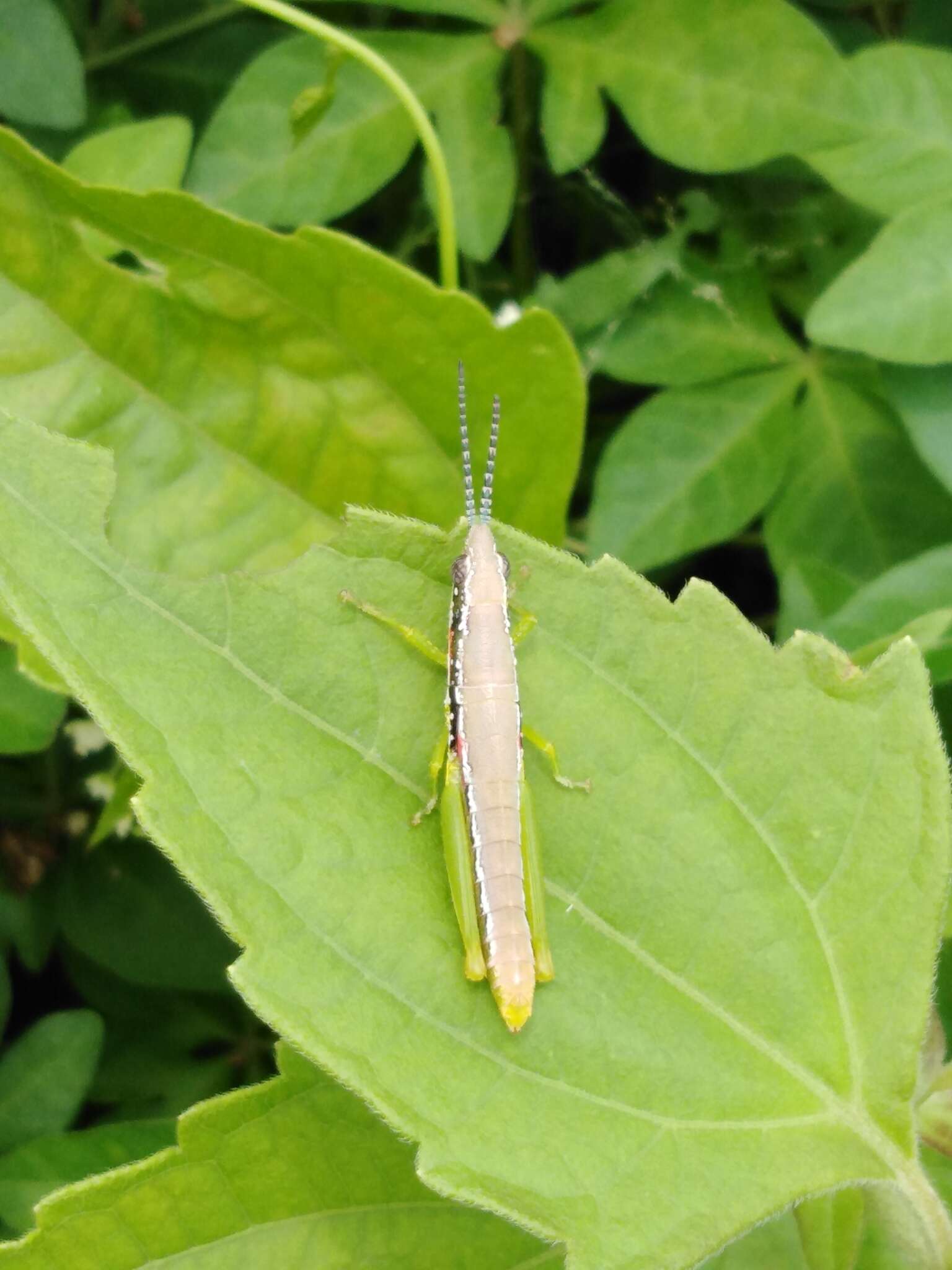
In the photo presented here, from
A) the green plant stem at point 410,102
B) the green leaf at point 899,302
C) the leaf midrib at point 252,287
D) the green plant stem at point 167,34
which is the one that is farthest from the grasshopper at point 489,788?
the green plant stem at point 167,34

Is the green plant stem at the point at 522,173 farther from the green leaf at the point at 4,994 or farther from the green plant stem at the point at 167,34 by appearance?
the green leaf at the point at 4,994

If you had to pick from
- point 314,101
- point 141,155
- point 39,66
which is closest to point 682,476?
point 314,101

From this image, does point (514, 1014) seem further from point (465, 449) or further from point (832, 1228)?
point (465, 449)

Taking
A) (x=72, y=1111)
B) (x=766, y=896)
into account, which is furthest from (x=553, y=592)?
(x=72, y=1111)

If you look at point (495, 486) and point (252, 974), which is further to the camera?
point (495, 486)

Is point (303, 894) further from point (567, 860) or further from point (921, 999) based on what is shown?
point (921, 999)

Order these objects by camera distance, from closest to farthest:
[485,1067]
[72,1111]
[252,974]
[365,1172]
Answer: [252,974] < [485,1067] < [365,1172] < [72,1111]

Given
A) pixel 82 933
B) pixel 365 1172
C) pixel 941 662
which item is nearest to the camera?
pixel 365 1172
